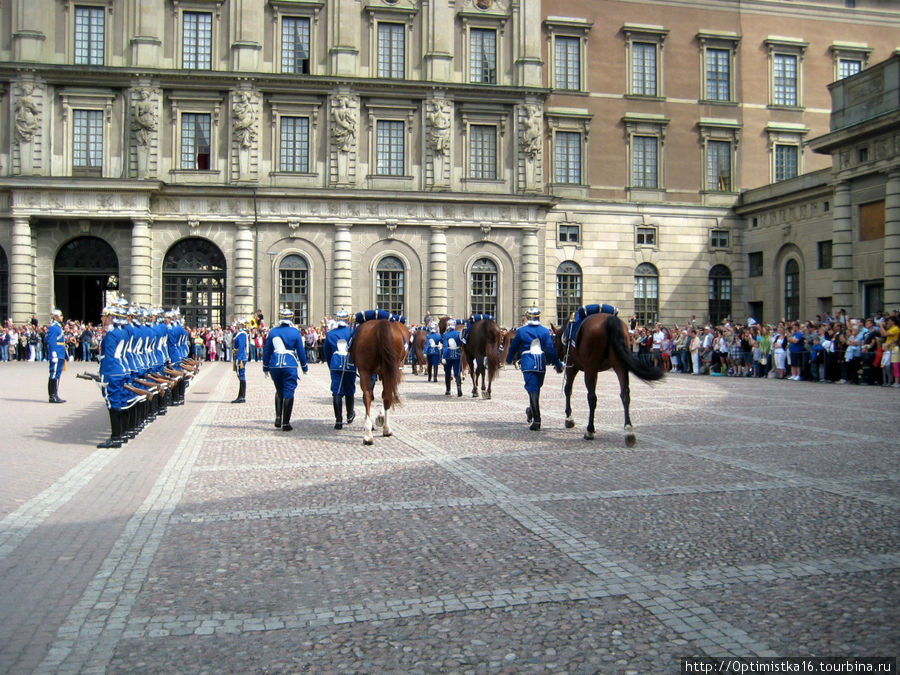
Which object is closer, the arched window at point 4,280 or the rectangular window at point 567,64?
the arched window at point 4,280

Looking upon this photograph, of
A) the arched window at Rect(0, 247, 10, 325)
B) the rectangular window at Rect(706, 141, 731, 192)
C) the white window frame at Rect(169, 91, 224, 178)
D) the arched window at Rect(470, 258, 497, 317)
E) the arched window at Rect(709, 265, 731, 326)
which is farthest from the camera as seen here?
the rectangular window at Rect(706, 141, 731, 192)

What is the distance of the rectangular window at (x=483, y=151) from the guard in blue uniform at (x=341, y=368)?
29.2m

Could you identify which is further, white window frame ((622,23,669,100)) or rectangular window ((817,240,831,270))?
white window frame ((622,23,669,100))

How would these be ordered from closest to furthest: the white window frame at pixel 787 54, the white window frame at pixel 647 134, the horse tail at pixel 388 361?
1. the horse tail at pixel 388 361
2. the white window frame at pixel 647 134
3. the white window frame at pixel 787 54

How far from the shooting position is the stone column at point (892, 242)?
28.3 metres

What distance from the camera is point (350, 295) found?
41875mm

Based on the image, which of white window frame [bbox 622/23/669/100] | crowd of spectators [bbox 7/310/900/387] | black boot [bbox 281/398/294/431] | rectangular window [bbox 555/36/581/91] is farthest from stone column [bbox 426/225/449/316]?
black boot [bbox 281/398/294/431]

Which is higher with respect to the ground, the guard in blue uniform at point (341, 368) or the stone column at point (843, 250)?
the stone column at point (843, 250)

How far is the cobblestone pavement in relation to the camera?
4.73 meters

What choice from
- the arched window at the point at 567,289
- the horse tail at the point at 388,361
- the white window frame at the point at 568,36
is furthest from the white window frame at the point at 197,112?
the horse tail at the point at 388,361

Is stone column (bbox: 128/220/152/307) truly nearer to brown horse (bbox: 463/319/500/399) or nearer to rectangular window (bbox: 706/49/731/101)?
brown horse (bbox: 463/319/500/399)

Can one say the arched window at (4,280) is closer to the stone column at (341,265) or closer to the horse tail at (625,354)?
the stone column at (341,265)

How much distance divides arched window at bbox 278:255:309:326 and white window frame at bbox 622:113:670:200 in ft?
58.6

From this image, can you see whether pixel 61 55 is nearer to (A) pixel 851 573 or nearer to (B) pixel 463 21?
(B) pixel 463 21
